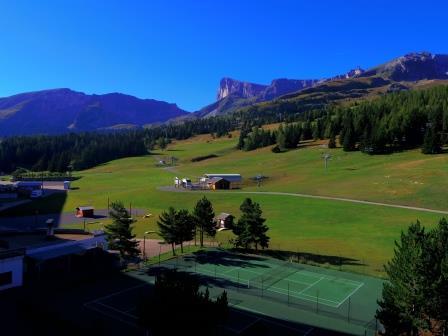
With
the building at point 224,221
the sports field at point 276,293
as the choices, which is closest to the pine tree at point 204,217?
the sports field at point 276,293

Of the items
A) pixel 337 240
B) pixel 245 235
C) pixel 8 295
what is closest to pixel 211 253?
pixel 245 235

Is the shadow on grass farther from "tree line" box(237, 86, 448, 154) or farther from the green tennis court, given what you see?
"tree line" box(237, 86, 448, 154)

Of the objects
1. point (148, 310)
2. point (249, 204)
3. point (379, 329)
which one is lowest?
point (379, 329)

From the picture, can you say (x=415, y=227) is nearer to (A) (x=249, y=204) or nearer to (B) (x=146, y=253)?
(A) (x=249, y=204)

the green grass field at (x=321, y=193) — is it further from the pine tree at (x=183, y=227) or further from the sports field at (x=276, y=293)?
the pine tree at (x=183, y=227)

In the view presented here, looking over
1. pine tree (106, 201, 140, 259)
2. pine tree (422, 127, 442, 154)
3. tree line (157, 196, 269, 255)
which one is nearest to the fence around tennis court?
tree line (157, 196, 269, 255)
